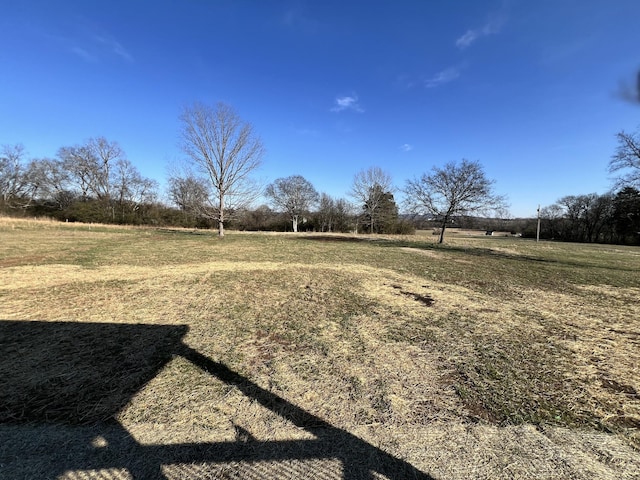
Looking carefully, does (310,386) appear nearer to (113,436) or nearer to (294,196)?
(113,436)

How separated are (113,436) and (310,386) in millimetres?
1619

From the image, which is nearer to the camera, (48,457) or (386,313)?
(48,457)

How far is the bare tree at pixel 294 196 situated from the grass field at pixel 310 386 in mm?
45453

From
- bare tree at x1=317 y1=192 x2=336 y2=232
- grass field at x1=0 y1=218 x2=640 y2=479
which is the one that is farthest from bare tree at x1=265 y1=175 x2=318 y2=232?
grass field at x1=0 y1=218 x2=640 y2=479

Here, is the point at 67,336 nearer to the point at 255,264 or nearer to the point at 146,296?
the point at 146,296

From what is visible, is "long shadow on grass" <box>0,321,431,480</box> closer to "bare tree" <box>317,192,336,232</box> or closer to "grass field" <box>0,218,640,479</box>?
"grass field" <box>0,218,640,479</box>

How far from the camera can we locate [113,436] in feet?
6.79

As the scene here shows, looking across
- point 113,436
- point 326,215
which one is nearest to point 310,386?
point 113,436

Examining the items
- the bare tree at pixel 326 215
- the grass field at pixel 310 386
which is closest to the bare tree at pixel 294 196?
the bare tree at pixel 326 215

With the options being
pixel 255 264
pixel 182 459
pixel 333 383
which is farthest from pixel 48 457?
pixel 255 264

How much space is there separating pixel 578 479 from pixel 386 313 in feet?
11.1

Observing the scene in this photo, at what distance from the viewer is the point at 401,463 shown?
1.88m

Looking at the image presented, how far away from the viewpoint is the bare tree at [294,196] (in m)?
50.7

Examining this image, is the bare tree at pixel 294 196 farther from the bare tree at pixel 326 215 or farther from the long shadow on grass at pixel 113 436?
the long shadow on grass at pixel 113 436
